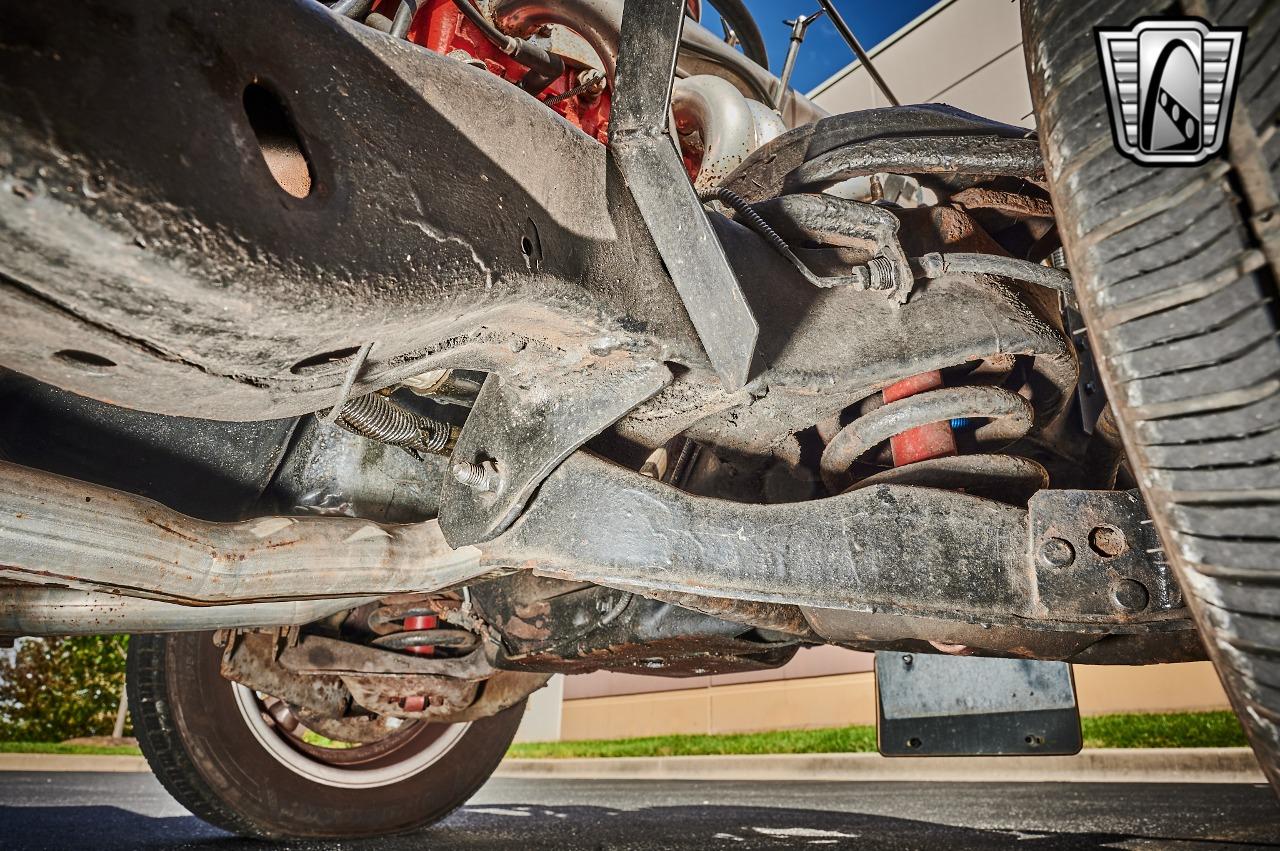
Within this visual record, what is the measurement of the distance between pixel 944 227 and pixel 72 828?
2.87m

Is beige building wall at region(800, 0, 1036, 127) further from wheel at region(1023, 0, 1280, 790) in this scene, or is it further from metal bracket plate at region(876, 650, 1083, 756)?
wheel at region(1023, 0, 1280, 790)

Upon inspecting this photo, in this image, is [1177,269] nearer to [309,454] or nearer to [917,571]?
[917,571]

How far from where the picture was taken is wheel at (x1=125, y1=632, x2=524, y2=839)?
1966mm

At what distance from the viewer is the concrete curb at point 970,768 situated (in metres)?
3.64

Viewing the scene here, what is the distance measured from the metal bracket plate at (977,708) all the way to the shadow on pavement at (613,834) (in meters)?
0.20

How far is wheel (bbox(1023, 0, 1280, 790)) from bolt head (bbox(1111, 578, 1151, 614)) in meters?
0.14

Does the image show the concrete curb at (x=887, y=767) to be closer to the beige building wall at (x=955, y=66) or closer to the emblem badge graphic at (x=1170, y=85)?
the emblem badge graphic at (x=1170, y=85)

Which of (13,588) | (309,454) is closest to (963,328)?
(309,454)

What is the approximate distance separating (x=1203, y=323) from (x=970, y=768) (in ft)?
16.0

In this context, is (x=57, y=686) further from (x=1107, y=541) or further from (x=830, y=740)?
(x=1107, y=541)

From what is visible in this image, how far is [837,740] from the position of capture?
5.88 metres

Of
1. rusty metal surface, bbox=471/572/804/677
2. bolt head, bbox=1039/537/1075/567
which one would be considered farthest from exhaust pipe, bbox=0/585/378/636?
bolt head, bbox=1039/537/1075/567

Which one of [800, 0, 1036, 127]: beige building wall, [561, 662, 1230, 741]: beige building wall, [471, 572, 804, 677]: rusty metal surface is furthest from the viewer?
[800, 0, 1036, 127]: beige building wall

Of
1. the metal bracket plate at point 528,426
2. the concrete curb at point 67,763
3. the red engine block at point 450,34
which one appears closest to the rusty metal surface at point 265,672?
the metal bracket plate at point 528,426
